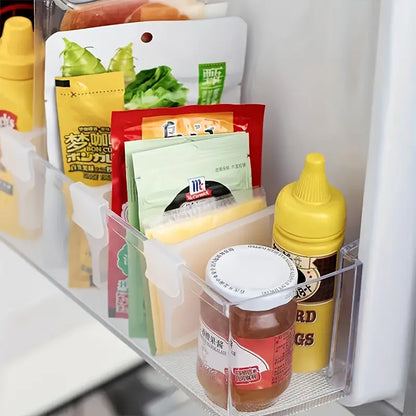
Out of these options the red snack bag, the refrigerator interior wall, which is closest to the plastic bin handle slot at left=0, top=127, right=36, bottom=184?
the red snack bag

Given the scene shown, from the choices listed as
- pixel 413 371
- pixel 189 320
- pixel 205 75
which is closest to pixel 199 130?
pixel 205 75

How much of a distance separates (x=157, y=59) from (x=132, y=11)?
0.05 m

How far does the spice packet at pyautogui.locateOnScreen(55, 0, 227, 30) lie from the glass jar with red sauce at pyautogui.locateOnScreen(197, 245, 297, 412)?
0.25m

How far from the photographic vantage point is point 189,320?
0.64 m

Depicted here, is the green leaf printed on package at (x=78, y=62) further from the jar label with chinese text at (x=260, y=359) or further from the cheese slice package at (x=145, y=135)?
the jar label with chinese text at (x=260, y=359)

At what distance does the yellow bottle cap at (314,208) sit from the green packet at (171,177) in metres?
0.11

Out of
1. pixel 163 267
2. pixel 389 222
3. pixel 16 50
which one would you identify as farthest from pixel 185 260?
pixel 16 50

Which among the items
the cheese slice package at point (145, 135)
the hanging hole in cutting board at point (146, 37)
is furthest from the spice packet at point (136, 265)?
the hanging hole in cutting board at point (146, 37)

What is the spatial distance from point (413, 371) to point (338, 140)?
0.20m

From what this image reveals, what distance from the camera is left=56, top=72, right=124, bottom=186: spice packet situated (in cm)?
69

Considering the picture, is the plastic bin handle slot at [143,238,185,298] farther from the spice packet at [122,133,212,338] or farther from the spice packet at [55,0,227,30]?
the spice packet at [55,0,227,30]

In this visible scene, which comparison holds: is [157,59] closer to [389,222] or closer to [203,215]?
[203,215]

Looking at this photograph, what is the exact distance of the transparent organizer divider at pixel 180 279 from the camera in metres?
0.59

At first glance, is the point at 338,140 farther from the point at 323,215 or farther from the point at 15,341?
the point at 15,341
